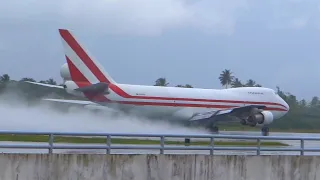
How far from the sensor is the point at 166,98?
4806 centimetres

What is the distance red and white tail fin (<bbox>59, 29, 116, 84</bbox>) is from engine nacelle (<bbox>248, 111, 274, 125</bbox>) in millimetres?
10926

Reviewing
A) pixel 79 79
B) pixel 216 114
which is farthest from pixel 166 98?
pixel 79 79

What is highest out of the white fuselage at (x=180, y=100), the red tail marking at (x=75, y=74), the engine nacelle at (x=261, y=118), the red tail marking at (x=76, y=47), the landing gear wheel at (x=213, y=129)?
the red tail marking at (x=76, y=47)

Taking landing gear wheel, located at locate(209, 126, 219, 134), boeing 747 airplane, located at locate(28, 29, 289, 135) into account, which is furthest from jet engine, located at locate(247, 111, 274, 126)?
landing gear wheel, located at locate(209, 126, 219, 134)

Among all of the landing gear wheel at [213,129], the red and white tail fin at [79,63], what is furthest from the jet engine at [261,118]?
the red and white tail fin at [79,63]

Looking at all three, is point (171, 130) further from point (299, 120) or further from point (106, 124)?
point (299, 120)

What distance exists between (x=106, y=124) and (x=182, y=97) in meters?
6.64

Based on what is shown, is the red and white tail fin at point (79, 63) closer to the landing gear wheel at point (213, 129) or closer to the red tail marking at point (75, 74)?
the red tail marking at point (75, 74)

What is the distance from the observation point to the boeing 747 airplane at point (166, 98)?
45.2 m

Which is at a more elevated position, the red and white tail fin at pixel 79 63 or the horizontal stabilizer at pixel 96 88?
the red and white tail fin at pixel 79 63

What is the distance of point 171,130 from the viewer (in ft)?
158

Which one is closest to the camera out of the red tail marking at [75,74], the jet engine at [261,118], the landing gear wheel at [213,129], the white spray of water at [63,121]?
the white spray of water at [63,121]

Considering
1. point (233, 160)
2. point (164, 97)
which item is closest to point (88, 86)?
point (164, 97)

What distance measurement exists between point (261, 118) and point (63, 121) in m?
14.6
